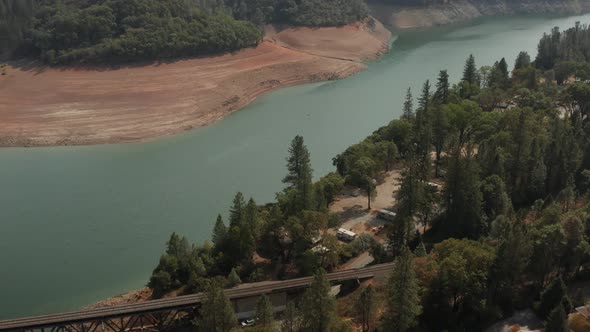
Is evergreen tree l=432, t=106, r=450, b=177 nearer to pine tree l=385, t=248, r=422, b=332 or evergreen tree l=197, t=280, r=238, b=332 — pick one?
pine tree l=385, t=248, r=422, b=332

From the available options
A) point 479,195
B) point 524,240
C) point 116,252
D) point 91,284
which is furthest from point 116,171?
point 524,240

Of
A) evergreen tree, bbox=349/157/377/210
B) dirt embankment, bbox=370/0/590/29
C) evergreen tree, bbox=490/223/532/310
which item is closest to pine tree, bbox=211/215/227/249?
evergreen tree, bbox=349/157/377/210

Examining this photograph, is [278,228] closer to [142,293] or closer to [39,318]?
[142,293]

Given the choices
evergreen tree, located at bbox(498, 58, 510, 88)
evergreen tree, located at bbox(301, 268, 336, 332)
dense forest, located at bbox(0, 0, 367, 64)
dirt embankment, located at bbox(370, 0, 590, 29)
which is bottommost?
evergreen tree, located at bbox(301, 268, 336, 332)

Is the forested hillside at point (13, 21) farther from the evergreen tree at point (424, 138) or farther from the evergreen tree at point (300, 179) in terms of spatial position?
the evergreen tree at point (424, 138)

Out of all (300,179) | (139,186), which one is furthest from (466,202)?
(139,186)

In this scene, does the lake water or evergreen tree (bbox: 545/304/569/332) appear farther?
the lake water

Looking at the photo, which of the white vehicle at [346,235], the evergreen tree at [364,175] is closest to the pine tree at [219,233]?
the white vehicle at [346,235]
